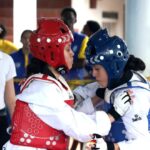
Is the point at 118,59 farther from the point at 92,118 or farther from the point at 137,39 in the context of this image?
the point at 137,39

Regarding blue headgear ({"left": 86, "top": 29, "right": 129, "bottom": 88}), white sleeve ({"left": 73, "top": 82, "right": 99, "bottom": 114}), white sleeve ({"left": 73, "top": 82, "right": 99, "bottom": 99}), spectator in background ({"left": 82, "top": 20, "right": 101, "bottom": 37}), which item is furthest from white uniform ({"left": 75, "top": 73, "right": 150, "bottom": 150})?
spectator in background ({"left": 82, "top": 20, "right": 101, "bottom": 37})

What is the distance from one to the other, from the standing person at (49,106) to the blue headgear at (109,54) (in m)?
0.15

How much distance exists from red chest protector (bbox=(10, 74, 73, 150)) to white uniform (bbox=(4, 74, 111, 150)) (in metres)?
0.04

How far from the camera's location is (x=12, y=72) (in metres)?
4.44

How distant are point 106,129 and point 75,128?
0.19 metres

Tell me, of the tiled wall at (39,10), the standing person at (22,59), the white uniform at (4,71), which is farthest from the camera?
the tiled wall at (39,10)

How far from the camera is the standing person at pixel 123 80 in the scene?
10.0ft

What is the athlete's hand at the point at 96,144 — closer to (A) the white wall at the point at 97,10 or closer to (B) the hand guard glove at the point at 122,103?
(B) the hand guard glove at the point at 122,103

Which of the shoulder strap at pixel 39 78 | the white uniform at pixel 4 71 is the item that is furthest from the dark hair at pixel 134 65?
the white uniform at pixel 4 71

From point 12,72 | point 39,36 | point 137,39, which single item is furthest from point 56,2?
point 39,36

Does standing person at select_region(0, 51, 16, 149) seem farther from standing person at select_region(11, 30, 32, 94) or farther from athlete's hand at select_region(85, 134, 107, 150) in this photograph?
standing person at select_region(11, 30, 32, 94)

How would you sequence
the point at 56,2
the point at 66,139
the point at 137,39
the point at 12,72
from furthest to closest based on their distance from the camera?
1. the point at 56,2
2. the point at 137,39
3. the point at 12,72
4. the point at 66,139

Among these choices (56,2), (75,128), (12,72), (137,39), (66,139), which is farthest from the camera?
(56,2)

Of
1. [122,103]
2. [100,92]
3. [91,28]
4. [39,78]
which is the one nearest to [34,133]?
[39,78]
